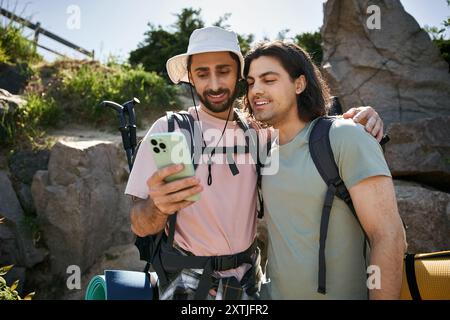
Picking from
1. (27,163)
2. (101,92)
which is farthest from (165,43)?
(27,163)

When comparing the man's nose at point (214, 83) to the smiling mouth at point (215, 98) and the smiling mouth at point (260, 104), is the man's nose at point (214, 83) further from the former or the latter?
the smiling mouth at point (260, 104)

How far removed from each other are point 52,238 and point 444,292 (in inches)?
261

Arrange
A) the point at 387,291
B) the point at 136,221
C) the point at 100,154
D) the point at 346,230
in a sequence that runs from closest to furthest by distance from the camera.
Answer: the point at 387,291, the point at 346,230, the point at 136,221, the point at 100,154

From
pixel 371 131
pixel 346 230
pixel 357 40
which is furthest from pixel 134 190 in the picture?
pixel 357 40

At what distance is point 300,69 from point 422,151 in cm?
401

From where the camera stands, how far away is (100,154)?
7652 millimetres

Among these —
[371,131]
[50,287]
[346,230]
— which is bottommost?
[50,287]

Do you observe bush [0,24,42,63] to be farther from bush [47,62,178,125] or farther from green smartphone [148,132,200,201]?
green smartphone [148,132,200,201]

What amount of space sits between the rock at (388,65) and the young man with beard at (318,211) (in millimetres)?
4990

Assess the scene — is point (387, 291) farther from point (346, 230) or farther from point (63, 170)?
point (63, 170)

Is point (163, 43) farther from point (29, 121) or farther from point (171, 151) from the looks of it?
point (171, 151)

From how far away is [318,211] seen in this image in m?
2.47

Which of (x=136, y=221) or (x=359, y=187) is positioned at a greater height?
(x=359, y=187)
